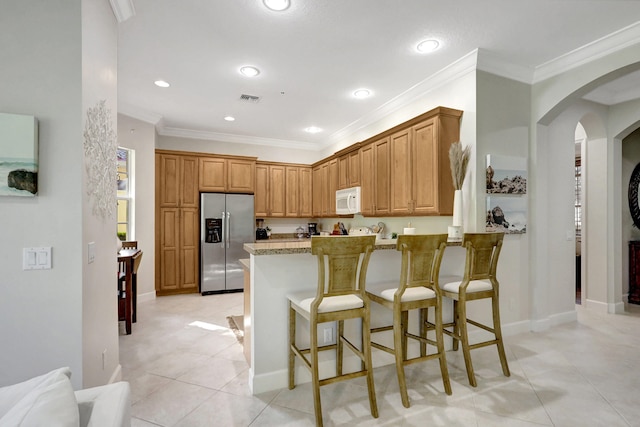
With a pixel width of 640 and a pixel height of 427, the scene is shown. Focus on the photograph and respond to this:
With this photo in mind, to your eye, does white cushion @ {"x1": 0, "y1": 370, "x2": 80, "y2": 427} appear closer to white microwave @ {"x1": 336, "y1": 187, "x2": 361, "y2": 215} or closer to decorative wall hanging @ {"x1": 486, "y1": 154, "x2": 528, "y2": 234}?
decorative wall hanging @ {"x1": 486, "y1": 154, "x2": 528, "y2": 234}

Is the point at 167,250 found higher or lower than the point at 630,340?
higher

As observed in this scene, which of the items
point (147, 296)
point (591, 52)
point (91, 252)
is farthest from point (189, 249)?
point (591, 52)

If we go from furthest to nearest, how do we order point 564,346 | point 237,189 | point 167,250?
point 237,189 < point 167,250 < point 564,346

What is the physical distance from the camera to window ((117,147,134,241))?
4.78m

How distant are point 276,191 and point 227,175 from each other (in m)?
1.07

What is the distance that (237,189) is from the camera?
5742mm

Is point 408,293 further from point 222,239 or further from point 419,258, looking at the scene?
point 222,239

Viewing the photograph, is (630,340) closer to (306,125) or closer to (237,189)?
(306,125)

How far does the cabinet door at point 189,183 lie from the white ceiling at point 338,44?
3.67 feet

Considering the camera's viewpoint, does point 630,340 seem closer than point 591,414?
No

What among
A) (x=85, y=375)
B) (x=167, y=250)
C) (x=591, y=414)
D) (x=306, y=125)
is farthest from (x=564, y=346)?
(x=167, y=250)

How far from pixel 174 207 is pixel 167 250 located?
73cm

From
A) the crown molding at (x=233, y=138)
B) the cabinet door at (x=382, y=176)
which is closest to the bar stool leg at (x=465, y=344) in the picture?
the cabinet door at (x=382, y=176)

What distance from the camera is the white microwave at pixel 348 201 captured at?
476 cm
